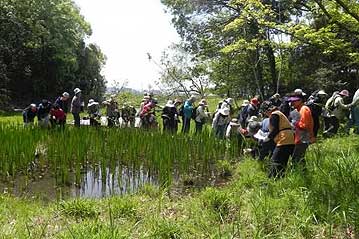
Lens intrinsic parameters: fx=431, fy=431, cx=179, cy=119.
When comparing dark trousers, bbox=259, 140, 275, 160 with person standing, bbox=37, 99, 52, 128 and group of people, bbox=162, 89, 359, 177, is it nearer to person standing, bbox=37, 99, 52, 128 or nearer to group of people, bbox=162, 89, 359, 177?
group of people, bbox=162, 89, 359, 177

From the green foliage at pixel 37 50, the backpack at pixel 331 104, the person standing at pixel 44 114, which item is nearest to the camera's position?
the backpack at pixel 331 104

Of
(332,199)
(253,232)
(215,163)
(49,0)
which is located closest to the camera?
(253,232)

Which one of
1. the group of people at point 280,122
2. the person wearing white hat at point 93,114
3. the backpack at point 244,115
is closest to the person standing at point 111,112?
the person wearing white hat at point 93,114

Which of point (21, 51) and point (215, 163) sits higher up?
point (21, 51)

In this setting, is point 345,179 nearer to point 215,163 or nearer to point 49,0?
point 215,163

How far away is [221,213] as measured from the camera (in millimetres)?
5289

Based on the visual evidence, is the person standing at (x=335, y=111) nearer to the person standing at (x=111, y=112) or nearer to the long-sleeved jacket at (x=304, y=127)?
the long-sleeved jacket at (x=304, y=127)

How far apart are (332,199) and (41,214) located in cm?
350

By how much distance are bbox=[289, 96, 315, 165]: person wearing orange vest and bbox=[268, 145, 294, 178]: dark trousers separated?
200mm

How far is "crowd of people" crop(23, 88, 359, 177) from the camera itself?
23.2ft

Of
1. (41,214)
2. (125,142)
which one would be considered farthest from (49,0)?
(41,214)

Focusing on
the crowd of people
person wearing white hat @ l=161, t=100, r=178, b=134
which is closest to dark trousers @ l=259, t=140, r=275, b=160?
the crowd of people

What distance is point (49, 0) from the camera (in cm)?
3244

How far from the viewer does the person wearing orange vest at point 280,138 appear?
6.97 m
